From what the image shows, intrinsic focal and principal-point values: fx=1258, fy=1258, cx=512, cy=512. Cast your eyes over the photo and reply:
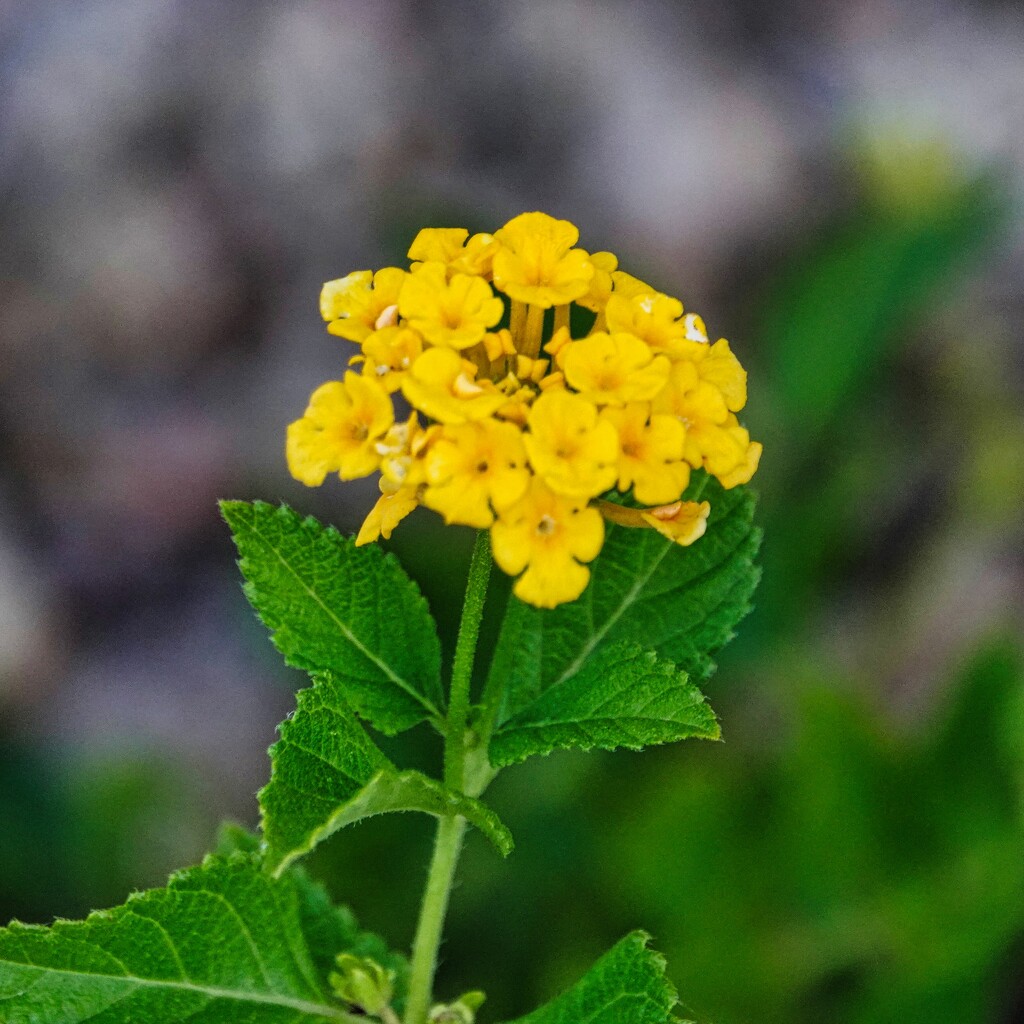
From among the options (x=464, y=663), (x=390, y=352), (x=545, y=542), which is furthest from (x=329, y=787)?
(x=390, y=352)

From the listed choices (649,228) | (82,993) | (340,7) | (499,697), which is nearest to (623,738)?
(499,697)

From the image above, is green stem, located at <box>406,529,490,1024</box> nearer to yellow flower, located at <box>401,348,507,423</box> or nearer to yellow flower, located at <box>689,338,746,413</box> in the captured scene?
yellow flower, located at <box>401,348,507,423</box>

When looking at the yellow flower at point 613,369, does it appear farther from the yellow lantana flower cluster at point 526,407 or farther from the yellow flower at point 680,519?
the yellow flower at point 680,519

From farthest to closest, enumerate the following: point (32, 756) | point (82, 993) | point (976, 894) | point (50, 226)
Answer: point (50, 226) → point (32, 756) → point (976, 894) → point (82, 993)

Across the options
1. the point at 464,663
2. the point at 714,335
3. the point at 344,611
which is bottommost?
the point at 464,663

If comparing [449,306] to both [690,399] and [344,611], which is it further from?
[344,611]

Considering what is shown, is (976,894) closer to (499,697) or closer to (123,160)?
(499,697)

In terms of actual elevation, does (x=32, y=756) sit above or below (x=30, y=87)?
below
